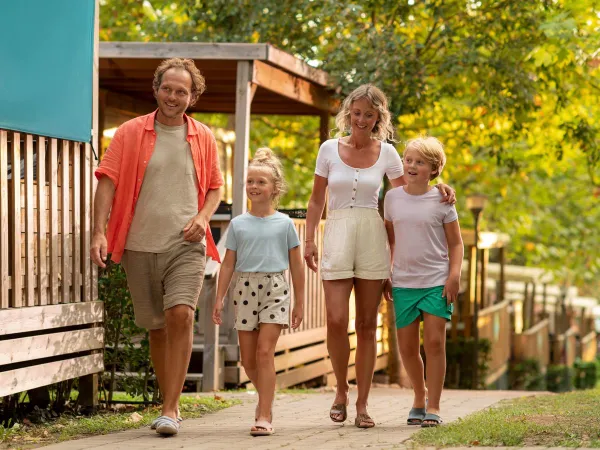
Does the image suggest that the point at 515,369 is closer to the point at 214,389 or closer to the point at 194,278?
the point at 214,389

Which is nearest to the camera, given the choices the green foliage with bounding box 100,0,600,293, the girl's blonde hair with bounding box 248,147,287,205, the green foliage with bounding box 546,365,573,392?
the girl's blonde hair with bounding box 248,147,287,205

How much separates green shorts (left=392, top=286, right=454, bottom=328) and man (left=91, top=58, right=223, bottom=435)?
3.78ft

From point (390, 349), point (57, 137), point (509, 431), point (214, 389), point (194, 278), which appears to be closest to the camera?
point (509, 431)

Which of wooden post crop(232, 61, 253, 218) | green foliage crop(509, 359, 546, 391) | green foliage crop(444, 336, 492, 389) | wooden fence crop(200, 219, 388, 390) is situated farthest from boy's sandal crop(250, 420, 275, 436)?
green foliage crop(509, 359, 546, 391)

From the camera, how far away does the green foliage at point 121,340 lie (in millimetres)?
7777

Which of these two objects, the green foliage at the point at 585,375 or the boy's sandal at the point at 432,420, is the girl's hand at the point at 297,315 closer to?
the boy's sandal at the point at 432,420

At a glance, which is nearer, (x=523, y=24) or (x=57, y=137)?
(x=57, y=137)

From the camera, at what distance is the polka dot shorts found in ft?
21.0

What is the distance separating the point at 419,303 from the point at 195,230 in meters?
1.35

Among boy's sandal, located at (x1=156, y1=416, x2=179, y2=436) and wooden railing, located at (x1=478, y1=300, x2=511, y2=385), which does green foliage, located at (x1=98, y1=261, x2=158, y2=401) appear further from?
wooden railing, located at (x1=478, y1=300, x2=511, y2=385)

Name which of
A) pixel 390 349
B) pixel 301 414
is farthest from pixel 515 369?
pixel 301 414

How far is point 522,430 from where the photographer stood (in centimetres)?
600

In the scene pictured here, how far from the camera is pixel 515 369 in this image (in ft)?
81.6

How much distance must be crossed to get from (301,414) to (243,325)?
64.7 inches
